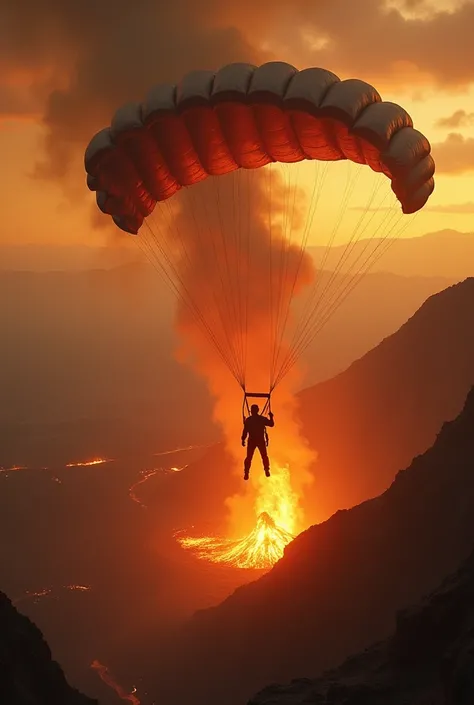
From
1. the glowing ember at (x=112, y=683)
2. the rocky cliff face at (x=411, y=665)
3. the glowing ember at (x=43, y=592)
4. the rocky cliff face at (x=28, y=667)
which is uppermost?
the glowing ember at (x=43, y=592)

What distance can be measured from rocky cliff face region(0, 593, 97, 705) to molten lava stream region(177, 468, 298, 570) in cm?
3376

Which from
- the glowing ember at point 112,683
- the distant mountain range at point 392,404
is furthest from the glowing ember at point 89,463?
the glowing ember at point 112,683

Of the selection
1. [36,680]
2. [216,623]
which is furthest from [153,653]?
[36,680]

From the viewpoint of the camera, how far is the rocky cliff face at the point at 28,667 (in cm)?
1781

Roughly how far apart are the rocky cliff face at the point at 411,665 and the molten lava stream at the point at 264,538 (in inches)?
1397

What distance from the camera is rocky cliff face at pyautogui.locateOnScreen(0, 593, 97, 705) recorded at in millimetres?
17812

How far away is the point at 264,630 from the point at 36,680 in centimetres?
1637

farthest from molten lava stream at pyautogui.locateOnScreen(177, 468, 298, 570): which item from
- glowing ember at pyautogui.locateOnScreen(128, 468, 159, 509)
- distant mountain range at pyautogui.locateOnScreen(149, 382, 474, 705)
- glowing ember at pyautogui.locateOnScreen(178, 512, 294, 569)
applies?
distant mountain range at pyautogui.locateOnScreen(149, 382, 474, 705)

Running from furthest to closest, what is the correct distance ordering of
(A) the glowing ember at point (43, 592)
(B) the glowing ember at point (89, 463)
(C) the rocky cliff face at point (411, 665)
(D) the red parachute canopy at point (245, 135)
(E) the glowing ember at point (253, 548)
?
1. (B) the glowing ember at point (89, 463)
2. (A) the glowing ember at point (43, 592)
3. (E) the glowing ember at point (253, 548)
4. (D) the red parachute canopy at point (245, 135)
5. (C) the rocky cliff face at point (411, 665)

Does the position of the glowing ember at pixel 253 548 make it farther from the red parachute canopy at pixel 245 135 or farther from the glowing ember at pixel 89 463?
the glowing ember at pixel 89 463

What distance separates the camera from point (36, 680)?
19.2 metres

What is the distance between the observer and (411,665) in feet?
56.7

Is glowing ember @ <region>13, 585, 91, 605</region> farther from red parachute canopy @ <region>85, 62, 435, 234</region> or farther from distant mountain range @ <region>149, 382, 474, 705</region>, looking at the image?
red parachute canopy @ <region>85, 62, 435, 234</region>

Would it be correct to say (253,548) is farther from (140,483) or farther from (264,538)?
(140,483)
